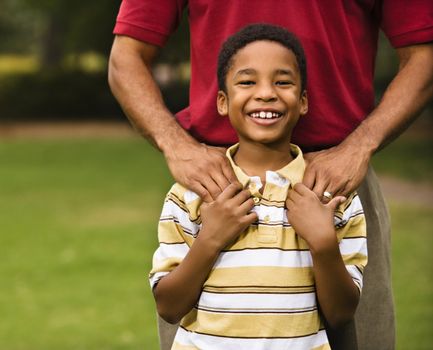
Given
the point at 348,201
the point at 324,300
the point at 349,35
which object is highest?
the point at 349,35

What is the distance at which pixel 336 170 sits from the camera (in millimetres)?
2666

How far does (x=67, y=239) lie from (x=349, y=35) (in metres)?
7.63

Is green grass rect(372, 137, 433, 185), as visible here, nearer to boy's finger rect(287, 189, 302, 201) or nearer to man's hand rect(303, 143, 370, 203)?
man's hand rect(303, 143, 370, 203)

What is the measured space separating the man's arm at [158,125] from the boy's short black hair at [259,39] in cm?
22

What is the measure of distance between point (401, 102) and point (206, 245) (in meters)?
0.79

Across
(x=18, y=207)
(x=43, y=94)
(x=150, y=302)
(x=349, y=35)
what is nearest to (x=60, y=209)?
(x=18, y=207)

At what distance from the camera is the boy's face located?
257 centimetres

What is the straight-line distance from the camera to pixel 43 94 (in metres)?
26.3

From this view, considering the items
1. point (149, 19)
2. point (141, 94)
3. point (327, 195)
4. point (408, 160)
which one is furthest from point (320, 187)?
point (408, 160)

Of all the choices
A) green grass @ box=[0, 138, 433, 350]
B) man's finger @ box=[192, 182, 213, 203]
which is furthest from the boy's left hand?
green grass @ box=[0, 138, 433, 350]

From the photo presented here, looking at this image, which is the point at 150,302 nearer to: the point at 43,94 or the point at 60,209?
the point at 60,209

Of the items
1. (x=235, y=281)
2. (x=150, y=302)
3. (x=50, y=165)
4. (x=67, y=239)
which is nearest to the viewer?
(x=235, y=281)

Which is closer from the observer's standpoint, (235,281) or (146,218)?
(235,281)

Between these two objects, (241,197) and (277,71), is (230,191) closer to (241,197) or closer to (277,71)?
(241,197)
